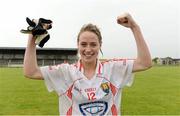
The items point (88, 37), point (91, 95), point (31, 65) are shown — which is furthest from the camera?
point (31, 65)

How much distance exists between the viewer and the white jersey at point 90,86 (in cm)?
385

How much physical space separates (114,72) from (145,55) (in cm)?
35

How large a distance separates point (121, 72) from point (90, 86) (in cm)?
38

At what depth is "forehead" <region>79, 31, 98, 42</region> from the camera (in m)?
3.93

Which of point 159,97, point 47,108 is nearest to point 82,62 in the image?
point 47,108

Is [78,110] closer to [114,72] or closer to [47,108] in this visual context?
[114,72]

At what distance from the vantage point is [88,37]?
3.93 m

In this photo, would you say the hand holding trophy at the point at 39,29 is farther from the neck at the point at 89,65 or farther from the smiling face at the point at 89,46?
the neck at the point at 89,65

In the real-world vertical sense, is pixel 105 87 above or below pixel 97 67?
below

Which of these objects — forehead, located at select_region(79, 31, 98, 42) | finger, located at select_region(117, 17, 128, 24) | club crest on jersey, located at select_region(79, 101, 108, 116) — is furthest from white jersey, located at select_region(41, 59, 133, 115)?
finger, located at select_region(117, 17, 128, 24)

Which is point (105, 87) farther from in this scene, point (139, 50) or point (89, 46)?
point (139, 50)

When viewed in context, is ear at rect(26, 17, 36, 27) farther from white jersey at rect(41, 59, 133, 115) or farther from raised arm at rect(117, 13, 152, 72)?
raised arm at rect(117, 13, 152, 72)

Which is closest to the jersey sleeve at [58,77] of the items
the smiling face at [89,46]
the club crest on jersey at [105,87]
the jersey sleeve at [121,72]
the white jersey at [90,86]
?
the white jersey at [90,86]

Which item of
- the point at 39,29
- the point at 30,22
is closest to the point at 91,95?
the point at 39,29
